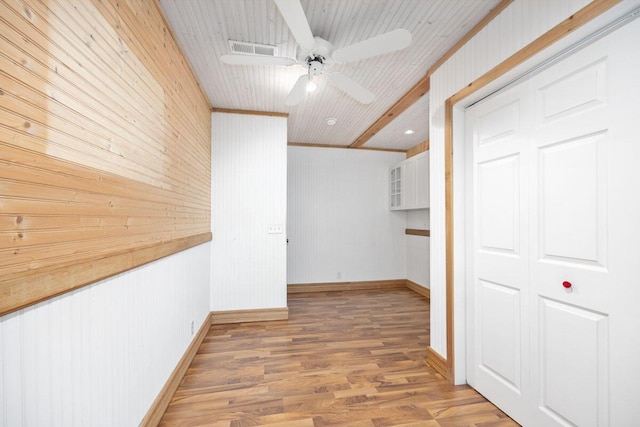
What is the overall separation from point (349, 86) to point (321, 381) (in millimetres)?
2296

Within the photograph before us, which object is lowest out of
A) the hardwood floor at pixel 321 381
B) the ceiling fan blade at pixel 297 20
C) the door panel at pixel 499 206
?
the hardwood floor at pixel 321 381

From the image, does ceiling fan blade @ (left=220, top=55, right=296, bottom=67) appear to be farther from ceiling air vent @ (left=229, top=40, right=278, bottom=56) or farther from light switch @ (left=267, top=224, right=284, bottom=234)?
light switch @ (left=267, top=224, right=284, bottom=234)

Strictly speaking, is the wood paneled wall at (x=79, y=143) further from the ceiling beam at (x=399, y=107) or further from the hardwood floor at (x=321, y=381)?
the ceiling beam at (x=399, y=107)

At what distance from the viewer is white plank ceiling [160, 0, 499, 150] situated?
163 cm

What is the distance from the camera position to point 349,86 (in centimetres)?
204

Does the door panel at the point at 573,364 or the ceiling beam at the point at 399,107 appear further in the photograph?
the ceiling beam at the point at 399,107

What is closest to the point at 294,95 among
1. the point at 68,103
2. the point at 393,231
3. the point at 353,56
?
the point at 353,56

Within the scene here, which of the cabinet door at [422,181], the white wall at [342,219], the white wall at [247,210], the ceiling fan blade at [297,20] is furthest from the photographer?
the white wall at [342,219]

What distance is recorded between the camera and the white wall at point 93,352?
0.72 metres

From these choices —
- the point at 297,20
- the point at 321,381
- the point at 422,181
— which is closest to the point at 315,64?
the point at 297,20

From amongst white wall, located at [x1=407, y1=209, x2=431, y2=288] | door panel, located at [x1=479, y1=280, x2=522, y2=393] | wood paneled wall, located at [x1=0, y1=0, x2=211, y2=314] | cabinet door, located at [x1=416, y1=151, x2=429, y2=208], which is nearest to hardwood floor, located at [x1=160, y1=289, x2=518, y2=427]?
door panel, located at [x1=479, y1=280, x2=522, y2=393]

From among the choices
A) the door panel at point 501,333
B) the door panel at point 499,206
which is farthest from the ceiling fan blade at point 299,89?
the door panel at point 501,333

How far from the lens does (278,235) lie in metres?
3.31

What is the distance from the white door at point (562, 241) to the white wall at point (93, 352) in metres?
2.17
